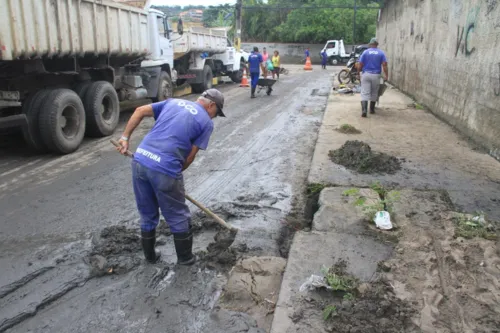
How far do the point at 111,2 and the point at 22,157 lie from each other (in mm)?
3568

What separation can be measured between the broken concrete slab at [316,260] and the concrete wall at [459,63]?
3823 millimetres

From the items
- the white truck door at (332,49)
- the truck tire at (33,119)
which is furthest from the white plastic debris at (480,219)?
the white truck door at (332,49)

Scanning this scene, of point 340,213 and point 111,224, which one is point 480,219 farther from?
point 111,224

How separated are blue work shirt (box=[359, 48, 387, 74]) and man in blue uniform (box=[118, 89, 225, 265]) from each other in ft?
23.7

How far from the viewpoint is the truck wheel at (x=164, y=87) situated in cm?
1158

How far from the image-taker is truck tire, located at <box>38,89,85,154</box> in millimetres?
6594

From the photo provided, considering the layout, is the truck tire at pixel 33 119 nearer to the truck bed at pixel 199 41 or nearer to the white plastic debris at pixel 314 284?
the white plastic debris at pixel 314 284

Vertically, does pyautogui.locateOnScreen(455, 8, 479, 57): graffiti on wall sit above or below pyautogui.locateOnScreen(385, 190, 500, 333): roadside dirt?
above

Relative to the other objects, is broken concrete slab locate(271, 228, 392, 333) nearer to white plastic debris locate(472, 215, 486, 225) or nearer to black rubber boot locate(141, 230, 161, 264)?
white plastic debris locate(472, 215, 486, 225)

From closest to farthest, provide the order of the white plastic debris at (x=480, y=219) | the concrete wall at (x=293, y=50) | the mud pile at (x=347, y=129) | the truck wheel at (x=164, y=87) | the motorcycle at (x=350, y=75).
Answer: the white plastic debris at (x=480, y=219), the mud pile at (x=347, y=129), the truck wheel at (x=164, y=87), the motorcycle at (x=350, y=75), the concrete wall at (x=293, y=50)

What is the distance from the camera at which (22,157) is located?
671cm

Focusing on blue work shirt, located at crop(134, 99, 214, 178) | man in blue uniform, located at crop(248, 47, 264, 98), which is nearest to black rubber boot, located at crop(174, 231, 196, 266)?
blue work shirt, located at crop(134, 99, 214, 178)

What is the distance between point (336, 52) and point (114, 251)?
35642 mm

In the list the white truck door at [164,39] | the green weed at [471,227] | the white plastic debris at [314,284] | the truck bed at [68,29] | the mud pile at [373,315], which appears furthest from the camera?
the white truck door at [164,39]
